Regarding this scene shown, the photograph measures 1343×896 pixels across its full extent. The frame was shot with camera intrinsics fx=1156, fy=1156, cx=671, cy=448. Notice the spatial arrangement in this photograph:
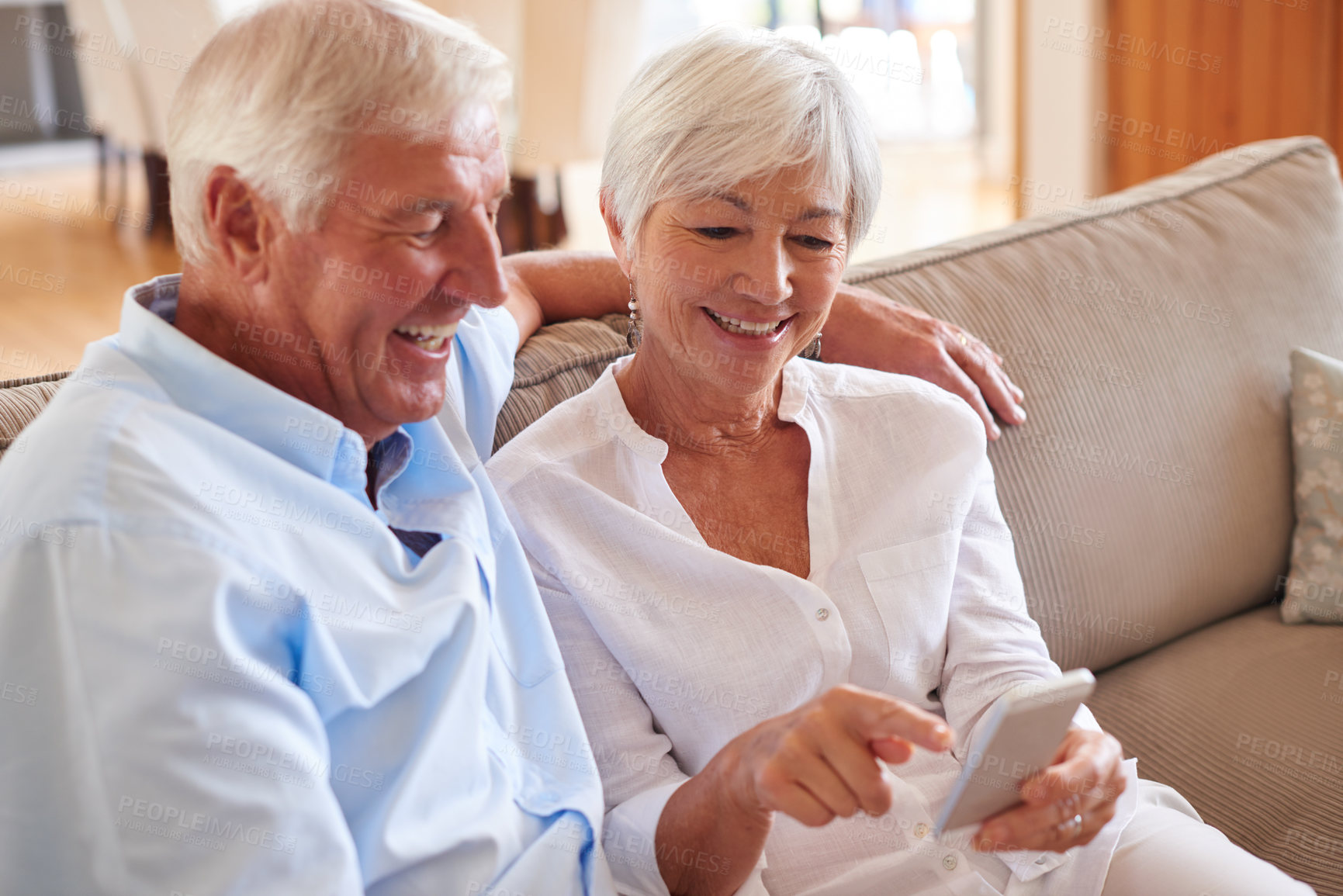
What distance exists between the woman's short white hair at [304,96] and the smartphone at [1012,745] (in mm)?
A: 631

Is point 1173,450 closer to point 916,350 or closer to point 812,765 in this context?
point 916,350

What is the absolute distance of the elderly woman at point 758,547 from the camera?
1161 millimetres

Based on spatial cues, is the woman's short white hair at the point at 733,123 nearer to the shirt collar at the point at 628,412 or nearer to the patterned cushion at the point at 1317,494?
the shirt collar at the point at 628,412

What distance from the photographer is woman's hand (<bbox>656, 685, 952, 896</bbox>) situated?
34.5 inches

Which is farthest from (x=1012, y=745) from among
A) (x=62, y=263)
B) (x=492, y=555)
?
(x=62, y=263)

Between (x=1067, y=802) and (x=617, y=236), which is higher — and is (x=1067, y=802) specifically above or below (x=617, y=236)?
below

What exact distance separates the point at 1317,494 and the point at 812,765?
126 centimetres

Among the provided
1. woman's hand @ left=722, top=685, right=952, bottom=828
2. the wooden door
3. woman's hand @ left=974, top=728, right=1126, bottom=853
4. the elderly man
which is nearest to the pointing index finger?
woman's hand @ left=722, top=685, right=952, bottom=828

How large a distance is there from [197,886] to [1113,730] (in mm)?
1240


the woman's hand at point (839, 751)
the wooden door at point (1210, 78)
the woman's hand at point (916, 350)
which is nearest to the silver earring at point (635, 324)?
the woman's hand at point (916, 350)

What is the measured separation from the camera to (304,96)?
2.94 feet

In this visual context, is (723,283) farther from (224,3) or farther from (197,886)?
(224,3)

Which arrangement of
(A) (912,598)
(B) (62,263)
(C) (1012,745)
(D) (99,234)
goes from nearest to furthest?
(C) (1012,745), (A) (912,598), (B) (62,263), (D) (99,234)

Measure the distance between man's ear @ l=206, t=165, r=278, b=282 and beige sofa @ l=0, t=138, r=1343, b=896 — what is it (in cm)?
49
